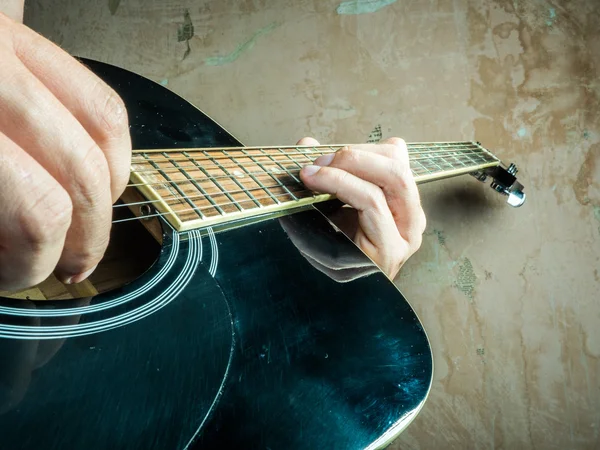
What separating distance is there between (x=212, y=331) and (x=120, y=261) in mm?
295

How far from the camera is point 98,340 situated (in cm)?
46

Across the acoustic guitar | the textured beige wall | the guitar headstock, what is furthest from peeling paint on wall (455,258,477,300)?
the acoustic guitar

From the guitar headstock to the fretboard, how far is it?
489 mm

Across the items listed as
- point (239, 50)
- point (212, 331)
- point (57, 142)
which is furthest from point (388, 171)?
point (239, 50)

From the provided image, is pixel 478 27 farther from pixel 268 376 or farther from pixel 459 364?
pixel 268 376

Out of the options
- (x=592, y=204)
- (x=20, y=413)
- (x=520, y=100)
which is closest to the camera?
(x=20, y=413)

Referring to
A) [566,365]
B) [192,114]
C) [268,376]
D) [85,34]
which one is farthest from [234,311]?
[85,34]

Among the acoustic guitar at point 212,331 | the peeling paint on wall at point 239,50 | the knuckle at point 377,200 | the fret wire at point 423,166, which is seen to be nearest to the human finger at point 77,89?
the acoustic guitar at point 212,331

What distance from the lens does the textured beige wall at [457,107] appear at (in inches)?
54.9

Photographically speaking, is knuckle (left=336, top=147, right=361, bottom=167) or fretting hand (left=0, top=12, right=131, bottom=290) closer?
fretting hand (left=0, top=12, right=131, bottom=290)

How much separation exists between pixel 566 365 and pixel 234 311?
1.29 meters

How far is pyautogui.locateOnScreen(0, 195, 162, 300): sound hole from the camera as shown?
61cm

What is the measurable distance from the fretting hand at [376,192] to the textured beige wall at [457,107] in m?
0.50

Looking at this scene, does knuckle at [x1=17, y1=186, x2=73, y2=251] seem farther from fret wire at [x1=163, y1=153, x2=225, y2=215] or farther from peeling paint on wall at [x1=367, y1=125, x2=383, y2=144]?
peeling paint on wall at [x1=367, y1=125, x2=383, y2=144]
